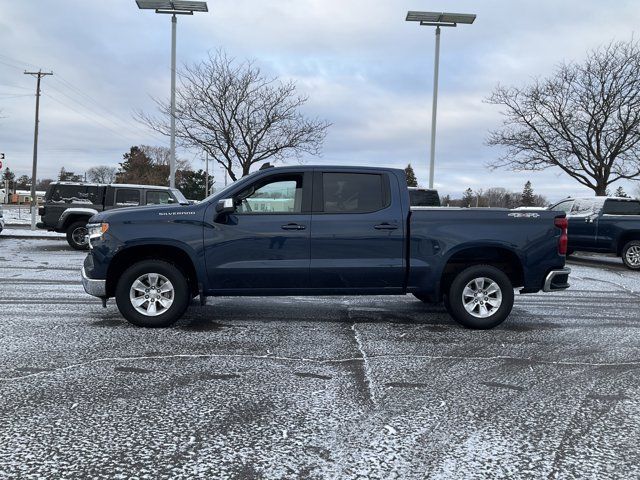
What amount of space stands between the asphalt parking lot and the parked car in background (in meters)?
7.00

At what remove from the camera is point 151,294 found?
20.8 feet

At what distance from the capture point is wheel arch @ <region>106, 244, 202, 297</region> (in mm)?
6332

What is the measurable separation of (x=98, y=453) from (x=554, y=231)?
5512 mm

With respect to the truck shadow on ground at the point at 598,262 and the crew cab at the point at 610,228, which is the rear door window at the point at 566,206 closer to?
the crew cab at the point at 610,228

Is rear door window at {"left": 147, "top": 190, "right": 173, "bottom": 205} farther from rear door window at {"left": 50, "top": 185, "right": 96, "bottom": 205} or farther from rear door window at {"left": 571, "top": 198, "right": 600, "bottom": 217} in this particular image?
rear door window at {"left": 571, "top": 198, "right": 600, "bottom": 217}

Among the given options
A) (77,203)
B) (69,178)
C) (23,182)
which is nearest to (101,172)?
(69,178)

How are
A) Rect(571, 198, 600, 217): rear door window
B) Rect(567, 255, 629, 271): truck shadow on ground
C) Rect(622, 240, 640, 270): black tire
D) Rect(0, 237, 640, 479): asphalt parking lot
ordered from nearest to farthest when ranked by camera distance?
1. Rect(0, 237, 640, 479): asphalt parking lot
2. Rect(622, 240, 640, 270): black tire
3. Rect(571, 198, 600, 217): rear door window
4. Rect(567, 255, 629, 271): truck shadow on ground

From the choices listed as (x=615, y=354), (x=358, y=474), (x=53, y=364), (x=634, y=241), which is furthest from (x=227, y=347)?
(x=634, y=241)

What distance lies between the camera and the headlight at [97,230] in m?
6.24

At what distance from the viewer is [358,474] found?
2904 millimetres

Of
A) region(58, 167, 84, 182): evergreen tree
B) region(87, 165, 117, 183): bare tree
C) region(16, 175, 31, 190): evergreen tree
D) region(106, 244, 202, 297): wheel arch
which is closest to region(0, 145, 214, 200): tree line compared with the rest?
region(58, 167, 84, 182): evergreen tree

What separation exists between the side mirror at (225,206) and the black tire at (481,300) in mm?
2763

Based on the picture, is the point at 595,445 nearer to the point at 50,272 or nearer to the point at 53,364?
the point at 53,364

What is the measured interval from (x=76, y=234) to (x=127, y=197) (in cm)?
192
